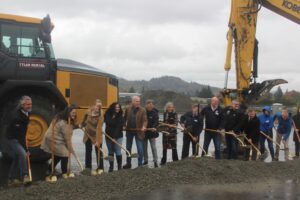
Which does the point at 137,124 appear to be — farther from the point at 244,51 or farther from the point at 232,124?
the point at 244,51

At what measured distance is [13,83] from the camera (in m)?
10.5

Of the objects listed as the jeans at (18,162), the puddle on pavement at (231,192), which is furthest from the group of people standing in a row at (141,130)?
the puddle on pavement at (231,192)

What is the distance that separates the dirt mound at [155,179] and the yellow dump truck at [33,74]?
249cm

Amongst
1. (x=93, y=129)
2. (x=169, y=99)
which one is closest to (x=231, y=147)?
(x=93, y=129)

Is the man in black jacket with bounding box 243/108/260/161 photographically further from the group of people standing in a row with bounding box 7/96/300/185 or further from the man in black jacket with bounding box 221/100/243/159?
the man in black jacket with bounding box 221/100/243/159

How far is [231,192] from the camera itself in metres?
8.26

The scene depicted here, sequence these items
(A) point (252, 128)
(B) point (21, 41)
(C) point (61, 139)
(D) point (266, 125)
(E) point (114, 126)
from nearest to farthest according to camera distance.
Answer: (C) point (61, 139)
(E) point (114, 126)
(B) point (21, 41)
(A) point (252, 128)
(D) point (266, 125)

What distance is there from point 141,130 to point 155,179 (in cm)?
229

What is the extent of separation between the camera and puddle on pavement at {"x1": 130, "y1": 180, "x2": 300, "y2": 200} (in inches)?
307

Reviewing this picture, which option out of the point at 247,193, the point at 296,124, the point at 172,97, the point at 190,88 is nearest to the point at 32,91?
the point at 247,193

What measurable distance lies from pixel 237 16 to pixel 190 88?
126m

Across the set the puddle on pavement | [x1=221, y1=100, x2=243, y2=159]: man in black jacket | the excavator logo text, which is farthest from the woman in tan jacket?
the excavator logo text

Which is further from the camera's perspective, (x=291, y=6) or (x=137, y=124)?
(x=291, y=6)

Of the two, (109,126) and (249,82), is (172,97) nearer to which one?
(249,82)
